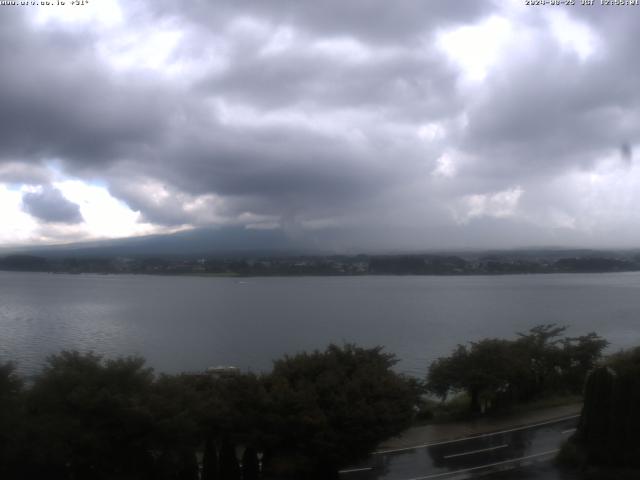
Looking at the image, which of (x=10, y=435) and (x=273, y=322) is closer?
(x=10, y=435)

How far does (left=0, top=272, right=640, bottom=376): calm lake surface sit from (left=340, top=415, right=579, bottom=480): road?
15.5m

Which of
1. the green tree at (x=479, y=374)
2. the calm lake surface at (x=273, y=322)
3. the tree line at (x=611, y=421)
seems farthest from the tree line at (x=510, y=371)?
the calm lake surface at (x=273, y=322)

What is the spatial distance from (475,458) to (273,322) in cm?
4269

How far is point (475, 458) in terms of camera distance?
1529 cm

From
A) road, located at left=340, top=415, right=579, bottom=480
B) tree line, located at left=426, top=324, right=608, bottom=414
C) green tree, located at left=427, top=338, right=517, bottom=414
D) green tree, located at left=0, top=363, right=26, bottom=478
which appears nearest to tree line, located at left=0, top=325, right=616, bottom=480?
green tree, located at left=0, top=363, right=26, bottom=478

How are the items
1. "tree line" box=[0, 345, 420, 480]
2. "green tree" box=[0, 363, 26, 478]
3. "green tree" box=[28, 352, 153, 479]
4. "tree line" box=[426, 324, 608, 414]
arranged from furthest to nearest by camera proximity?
1. "tree line" box=[426, 324, 608, 414]
2. "green tree" box=[28, 352, 153, 479]
3. "tree line" box=[0, 345, 420, 480]
4. "green tree" box=[0, 363, 26, 478]

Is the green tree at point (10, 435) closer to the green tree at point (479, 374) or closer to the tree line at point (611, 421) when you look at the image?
the tree line at point (611, 421)

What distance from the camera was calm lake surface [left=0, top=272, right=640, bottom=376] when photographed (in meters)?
40.8

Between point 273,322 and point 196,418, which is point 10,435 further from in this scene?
point 273,322

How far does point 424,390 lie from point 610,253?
145 m

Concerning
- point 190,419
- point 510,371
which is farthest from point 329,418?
point 510,371

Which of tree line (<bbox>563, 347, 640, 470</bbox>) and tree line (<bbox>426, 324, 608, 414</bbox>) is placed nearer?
tree line (<bbox>563, 347, 640, 470</bbox>)

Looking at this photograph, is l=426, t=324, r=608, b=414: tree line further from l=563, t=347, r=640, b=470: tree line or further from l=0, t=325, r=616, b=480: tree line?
l=563, t=347, r=640, b=470: tree line

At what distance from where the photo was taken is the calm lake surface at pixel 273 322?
40.8 meters
